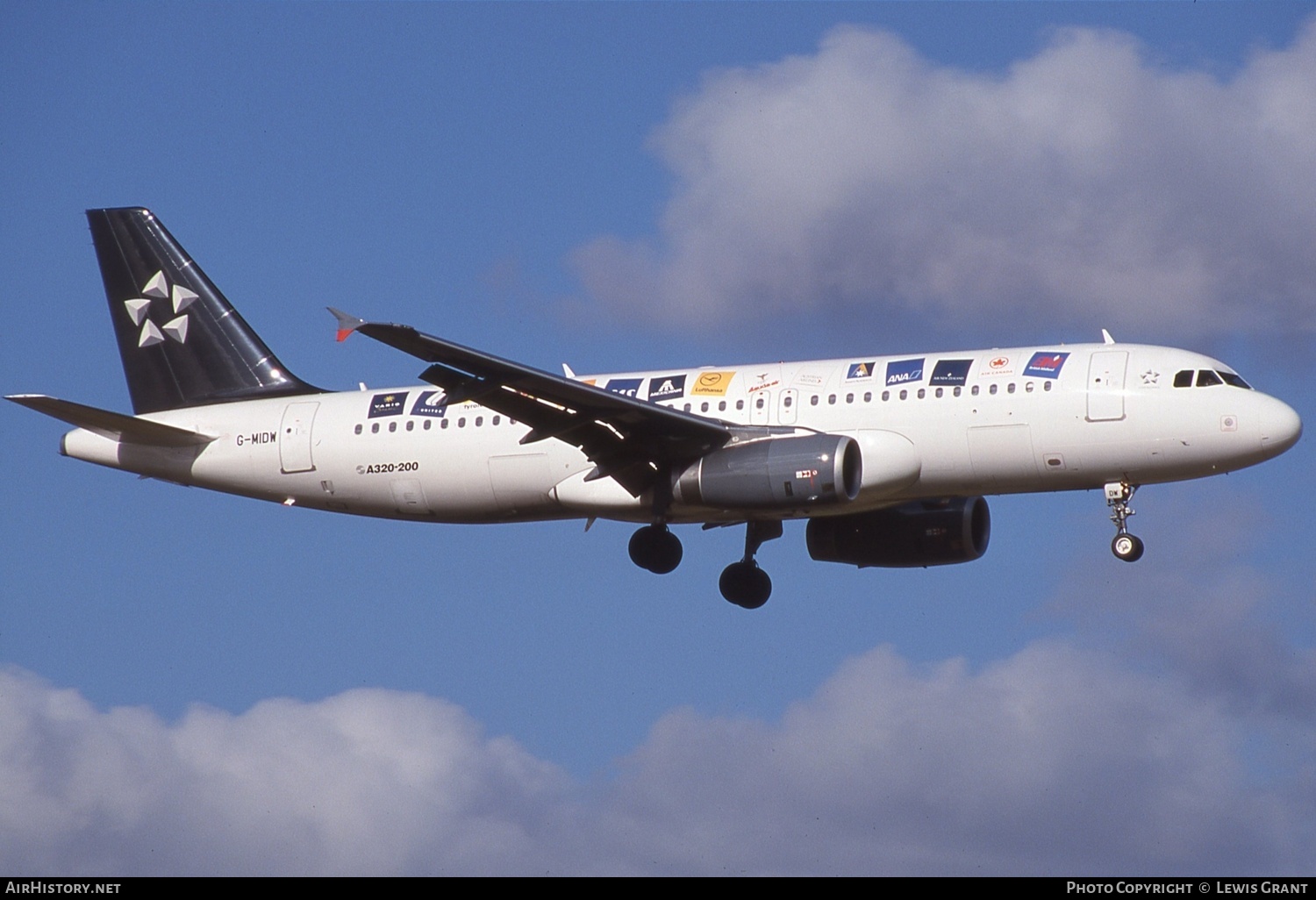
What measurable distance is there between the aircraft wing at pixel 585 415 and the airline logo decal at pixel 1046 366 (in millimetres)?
6480

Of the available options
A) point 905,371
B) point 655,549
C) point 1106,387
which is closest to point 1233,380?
point 1106,387

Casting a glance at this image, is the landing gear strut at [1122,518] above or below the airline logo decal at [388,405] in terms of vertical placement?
below

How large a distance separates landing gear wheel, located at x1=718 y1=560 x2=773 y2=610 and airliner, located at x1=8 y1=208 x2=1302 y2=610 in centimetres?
5

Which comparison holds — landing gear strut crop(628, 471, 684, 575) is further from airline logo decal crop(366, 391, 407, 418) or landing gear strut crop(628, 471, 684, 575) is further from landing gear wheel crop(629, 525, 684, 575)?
airline logo decal crop(366, 391, 407, 418)

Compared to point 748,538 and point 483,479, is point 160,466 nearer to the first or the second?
point 483,479

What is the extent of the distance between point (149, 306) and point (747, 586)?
16965mm

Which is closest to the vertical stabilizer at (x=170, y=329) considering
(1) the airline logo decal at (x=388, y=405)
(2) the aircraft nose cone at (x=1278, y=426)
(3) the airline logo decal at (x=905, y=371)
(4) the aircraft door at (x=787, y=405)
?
(1) the airline logo decal at (x=388, y=405)

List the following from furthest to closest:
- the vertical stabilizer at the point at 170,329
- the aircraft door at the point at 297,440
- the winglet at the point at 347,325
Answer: the vertical stabilizer at the point at 170,329 → the aircraft door at the point at 297,440 → the winglet at the point at 347,325

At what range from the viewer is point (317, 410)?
46656 millimetres

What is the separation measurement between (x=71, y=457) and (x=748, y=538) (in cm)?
1659

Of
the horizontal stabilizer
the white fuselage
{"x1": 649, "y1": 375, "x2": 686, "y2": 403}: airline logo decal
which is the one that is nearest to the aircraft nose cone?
the white fuselage

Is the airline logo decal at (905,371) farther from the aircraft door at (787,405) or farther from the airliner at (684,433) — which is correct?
the aircraft door at (787,405)

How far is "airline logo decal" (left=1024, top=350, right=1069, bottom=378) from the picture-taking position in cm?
4066

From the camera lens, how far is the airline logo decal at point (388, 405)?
45562mm
